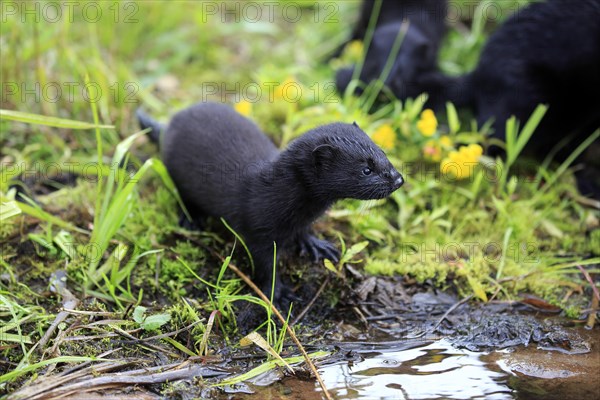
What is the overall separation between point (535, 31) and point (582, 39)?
1.17ft

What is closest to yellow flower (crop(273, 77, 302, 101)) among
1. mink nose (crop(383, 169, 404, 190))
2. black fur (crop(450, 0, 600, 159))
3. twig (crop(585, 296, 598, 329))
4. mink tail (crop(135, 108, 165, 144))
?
mink tail (crop(135, 108, 165, 144))

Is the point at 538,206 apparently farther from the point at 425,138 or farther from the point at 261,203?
the point at 261,203

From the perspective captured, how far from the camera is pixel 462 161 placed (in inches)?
179

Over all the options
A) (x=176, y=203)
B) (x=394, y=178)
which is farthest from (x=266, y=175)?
(x=176, y=203)

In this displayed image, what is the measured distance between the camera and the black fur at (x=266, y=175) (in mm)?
3385

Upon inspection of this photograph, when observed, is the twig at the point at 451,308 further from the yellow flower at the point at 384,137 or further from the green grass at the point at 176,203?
the yellow flower at the point at 384,137

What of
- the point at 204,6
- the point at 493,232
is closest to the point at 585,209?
the point at 493,232

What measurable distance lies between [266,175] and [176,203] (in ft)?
3.06

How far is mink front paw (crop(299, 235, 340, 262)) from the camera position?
391 cm

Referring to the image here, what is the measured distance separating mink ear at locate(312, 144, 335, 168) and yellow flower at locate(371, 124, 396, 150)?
1.37 m

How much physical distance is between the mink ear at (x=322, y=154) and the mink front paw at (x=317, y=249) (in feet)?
2.17

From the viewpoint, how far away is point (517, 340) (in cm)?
359

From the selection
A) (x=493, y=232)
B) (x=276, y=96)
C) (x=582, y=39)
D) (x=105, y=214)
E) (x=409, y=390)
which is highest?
(x=582, y=39)

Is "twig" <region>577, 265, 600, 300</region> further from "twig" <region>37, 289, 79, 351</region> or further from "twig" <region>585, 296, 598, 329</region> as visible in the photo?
"twig" <region>37, 289, 79, 351</region>
